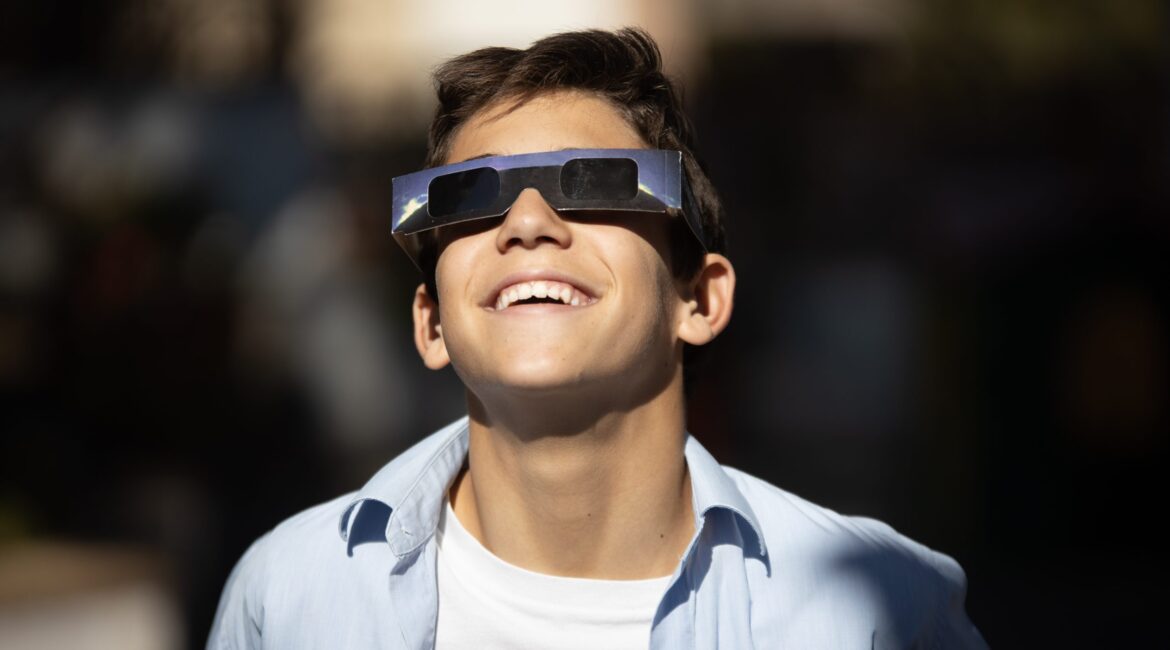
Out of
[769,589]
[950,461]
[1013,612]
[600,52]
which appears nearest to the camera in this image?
[769,589]

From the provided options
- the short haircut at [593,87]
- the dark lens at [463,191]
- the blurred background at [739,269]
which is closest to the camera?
the dark lens at [463,191]

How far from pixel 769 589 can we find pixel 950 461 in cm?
408

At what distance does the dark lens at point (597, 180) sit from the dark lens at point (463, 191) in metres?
0.14

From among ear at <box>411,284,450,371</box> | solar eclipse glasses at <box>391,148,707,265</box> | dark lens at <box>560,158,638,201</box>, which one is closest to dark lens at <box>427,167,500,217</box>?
solar eclipse glasses at <box>391,148,707,265</box>

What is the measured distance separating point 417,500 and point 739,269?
5.15 metres

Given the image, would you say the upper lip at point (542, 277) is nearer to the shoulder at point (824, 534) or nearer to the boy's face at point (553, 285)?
the boy's face at point (553, 285)

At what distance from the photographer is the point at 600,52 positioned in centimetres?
264

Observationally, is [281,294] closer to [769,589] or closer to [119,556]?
[119,556]

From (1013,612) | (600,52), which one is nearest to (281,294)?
(1013,612)

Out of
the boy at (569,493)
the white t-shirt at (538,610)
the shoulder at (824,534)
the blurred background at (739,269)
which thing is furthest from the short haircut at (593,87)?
the blurred background at (739,269)

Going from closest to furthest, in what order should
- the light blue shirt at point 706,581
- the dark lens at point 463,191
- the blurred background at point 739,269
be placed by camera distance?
the light blue shirt at point 706,581, the dark lens at point 463,191, the blurred background at point 739,269

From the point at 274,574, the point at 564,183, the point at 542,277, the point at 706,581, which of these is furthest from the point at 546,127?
the point at 274,574

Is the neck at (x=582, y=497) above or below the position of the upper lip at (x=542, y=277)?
below

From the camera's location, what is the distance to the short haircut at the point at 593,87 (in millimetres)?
2553
